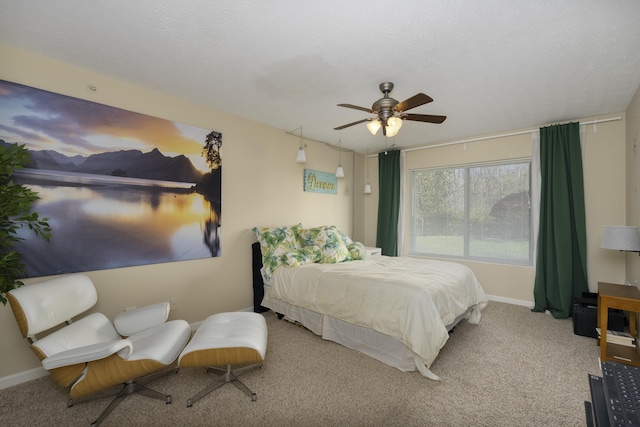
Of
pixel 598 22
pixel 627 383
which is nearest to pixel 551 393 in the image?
pixel 627 383

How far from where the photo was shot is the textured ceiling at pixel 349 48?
1.83 metres

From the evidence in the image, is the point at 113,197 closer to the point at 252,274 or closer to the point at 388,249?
the point at 252,274

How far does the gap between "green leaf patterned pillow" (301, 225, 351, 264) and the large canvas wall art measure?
A: 1239mm

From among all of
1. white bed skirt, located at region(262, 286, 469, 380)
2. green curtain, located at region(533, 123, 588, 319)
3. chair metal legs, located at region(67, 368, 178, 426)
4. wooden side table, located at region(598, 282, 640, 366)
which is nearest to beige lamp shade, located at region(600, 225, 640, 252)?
wooden side table, located at region(598, 282, 640, 366)

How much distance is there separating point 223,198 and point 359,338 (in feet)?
7.32

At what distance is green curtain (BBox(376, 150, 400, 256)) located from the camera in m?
5.30

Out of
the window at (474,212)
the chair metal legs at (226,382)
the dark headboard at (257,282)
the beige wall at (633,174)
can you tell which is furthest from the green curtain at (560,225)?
the chair metal legs at (226,382)

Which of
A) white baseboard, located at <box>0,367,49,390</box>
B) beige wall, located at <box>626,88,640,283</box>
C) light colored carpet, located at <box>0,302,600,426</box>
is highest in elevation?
beige wall, located at <box>626,88,640,283</box>

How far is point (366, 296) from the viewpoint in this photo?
8.75 feet

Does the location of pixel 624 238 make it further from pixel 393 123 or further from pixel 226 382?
pixel 226 382

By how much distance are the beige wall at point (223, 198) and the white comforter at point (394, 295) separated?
71 centimetres

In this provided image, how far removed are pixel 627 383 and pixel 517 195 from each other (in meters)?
4.20

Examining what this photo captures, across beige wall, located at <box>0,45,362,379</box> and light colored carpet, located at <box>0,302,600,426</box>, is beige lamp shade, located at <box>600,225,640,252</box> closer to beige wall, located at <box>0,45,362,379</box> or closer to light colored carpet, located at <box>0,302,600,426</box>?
light colored carpet, located at <box>0,302,600,426</box>

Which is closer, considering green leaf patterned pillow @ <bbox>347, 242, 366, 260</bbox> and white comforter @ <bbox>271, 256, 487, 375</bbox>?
white comforter @ <bbox>271, 256, 487, 375</bbox>
